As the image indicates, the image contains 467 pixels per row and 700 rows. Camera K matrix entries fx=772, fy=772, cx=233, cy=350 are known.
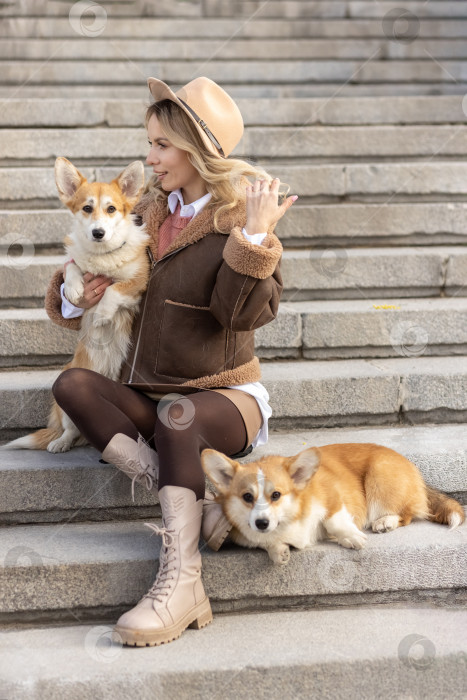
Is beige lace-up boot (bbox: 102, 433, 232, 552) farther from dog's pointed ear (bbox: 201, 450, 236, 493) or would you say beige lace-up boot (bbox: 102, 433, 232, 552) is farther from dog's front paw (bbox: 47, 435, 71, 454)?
dog's front paw (bbox: 47, 435, 71, 454)

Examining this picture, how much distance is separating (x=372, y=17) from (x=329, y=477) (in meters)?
5.37

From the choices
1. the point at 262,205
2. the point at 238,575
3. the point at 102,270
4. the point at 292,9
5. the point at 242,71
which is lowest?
the point at 238,575

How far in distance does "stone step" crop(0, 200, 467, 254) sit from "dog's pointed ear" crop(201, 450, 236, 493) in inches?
83.8

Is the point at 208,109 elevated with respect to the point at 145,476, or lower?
elevated

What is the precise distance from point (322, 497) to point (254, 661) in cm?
63

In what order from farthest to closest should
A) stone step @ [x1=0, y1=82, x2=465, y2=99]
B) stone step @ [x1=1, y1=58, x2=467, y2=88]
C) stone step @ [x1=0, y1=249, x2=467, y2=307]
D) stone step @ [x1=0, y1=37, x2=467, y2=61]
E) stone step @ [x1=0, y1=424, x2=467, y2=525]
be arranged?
stone step @ [x1=0, y1=37, x2=467, y2=61] → stone step @ [x1=1, y1=58, x2=467, y2=88] → stone step @ [x1=0, y1=82, x2=465, y2=99] → stone step @ [x1=0, y1=249, x2=467, y2=307] → stone step @ [x1=0, y1=424, x2=467, y2=525]

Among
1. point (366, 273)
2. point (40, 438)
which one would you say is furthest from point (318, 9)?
point (40, 438)

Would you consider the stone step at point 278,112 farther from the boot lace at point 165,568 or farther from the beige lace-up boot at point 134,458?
the boot lace at point 165,568

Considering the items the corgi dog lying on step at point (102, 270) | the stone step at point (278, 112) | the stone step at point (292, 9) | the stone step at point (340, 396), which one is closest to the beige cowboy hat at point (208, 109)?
the corgi dog lying on step at point (102, 270)

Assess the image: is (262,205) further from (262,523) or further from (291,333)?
(291,333)

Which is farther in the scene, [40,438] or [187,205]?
[40,438]

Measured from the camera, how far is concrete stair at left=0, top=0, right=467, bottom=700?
2.54 meters

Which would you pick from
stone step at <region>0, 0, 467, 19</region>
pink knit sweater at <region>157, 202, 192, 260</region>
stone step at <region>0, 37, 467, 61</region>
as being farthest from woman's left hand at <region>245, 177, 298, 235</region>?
stone step at <region>0, 0, 467, 19</region>

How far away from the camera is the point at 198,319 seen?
296cm
